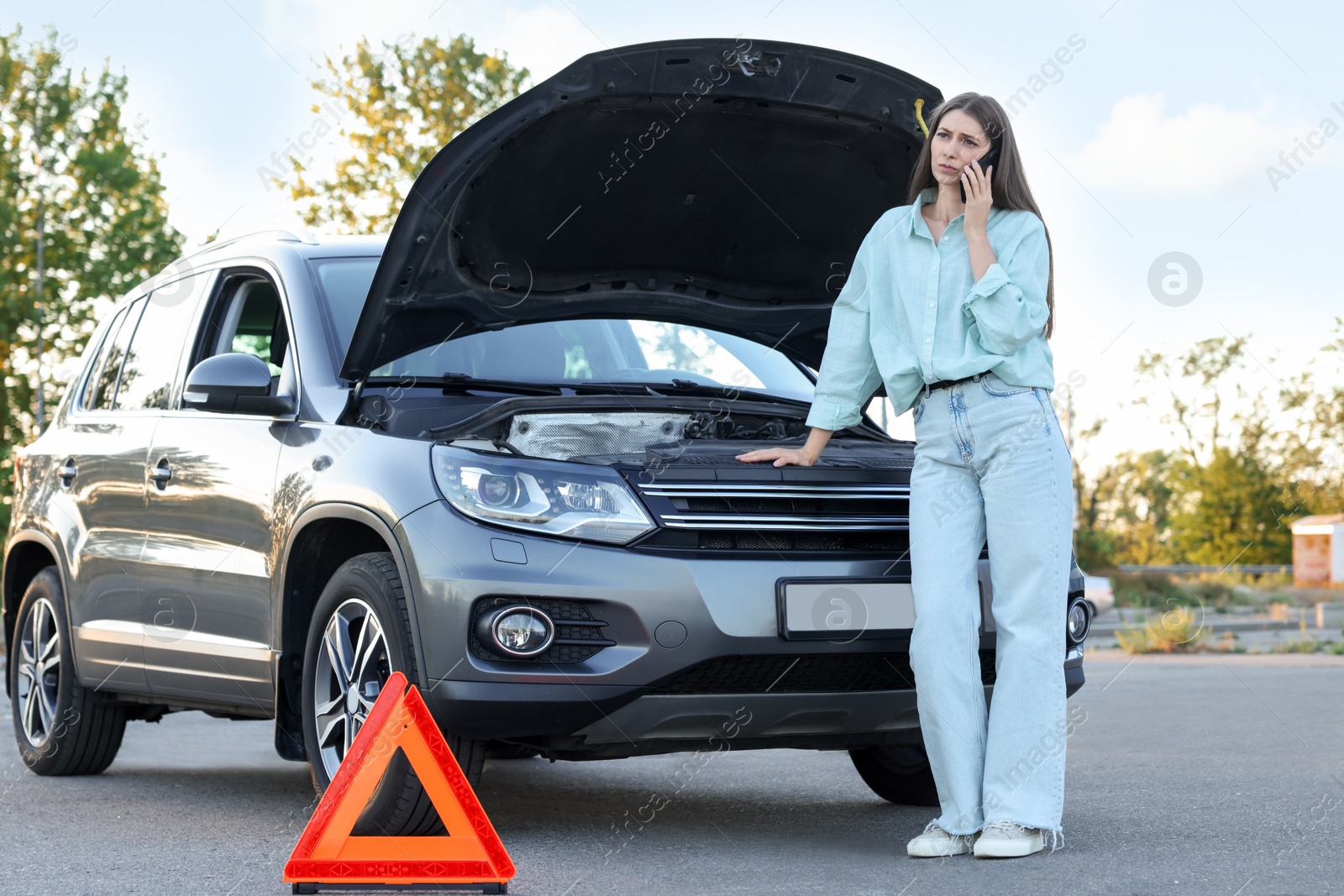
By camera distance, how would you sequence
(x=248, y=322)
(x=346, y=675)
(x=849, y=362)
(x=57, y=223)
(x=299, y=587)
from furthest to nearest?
(x=57, y=223)
(x=248, y=322)
(x=299, y=587)
(x=849, y=362)
(x=346, y=675)

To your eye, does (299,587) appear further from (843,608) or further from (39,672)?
(39,672)

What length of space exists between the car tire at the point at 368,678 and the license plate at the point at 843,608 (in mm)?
908

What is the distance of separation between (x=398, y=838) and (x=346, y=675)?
2.77ft

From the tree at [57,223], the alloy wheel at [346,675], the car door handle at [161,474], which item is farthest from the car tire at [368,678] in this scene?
the tree at [57,223]

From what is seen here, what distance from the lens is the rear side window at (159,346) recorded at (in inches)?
235

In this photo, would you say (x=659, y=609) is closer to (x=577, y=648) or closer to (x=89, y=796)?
(x=577, y=648)

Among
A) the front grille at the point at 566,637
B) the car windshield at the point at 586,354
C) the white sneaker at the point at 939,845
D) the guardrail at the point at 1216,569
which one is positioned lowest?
Result: the guardrail at the point at 1216,569

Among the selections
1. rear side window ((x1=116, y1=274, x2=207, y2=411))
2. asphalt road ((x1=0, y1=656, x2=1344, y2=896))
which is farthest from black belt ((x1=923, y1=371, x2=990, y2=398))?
rear side window ((x1=116, y1=274, x2=207, y2=411))

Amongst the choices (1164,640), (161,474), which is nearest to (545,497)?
(161,474)

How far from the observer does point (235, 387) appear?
15.6 ft

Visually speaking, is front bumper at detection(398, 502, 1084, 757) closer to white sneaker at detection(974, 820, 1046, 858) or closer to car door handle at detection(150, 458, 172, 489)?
white sneaker at detection(974, 820, 1046, 858)

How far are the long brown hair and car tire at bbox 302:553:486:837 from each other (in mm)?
1928

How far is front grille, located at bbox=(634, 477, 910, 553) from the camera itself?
4.04 metres

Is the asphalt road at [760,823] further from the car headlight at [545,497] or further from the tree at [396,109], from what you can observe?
the tree at [396,109]
